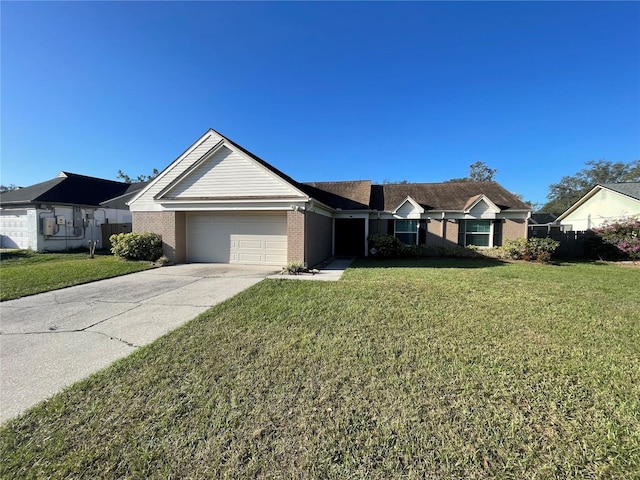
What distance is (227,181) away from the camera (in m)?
11.1

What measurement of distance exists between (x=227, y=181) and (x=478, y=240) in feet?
46.0

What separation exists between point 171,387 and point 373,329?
9.92ft

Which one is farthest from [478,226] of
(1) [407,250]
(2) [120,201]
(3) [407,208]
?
(2) [120,201]

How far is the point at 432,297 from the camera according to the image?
21.1ft

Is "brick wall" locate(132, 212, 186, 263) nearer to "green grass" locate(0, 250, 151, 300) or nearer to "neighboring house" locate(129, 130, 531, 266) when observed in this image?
"neighboring house" locate(129, 130, 531, 266)

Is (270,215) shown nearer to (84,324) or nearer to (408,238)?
(84,324)

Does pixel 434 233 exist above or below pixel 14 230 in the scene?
above

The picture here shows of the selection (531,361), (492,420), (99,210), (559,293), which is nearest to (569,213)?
(559,293)

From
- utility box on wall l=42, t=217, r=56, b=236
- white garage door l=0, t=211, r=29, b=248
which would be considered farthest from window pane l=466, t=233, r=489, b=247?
white garage door l=0, t=211, r=29, b=248

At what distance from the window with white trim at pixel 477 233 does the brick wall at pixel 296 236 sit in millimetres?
10706

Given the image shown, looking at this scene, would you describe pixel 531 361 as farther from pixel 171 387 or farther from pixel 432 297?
pixel 171 387

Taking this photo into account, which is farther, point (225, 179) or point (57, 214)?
point (57, 214)

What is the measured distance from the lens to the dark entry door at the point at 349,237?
15.9m

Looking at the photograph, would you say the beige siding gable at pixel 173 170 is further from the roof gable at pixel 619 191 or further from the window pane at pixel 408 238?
the roof gable at pixel 619 191
